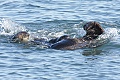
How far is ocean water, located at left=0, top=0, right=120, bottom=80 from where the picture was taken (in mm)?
11234

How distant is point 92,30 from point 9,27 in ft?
10.1

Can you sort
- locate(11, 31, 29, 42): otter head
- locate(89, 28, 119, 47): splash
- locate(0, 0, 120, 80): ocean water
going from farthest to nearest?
locate(11, 31, 29, 42): otter head
locate(89, 28, 119, 47): splash
locate(0, 0, 120, 80): ocean water

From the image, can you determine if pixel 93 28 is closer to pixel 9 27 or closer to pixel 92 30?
pixel 92 30

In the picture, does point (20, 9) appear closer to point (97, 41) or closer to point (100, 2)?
Result: point (100, 2)

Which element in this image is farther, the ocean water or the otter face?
the otter face

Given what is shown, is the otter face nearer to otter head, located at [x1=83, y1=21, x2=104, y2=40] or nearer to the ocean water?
otter head, located at [x1=83, y1=21, x2=104, y2=40]

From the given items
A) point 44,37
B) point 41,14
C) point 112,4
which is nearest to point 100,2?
point 112,4

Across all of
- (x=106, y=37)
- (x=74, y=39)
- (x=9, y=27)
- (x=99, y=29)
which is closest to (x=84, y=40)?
(x=74, y=39)

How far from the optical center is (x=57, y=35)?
1462 centimetres

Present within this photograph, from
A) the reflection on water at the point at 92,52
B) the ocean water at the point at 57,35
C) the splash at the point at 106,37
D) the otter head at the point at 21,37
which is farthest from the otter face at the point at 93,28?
the otter head at the point at 21,37

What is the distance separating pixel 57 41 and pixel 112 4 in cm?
551

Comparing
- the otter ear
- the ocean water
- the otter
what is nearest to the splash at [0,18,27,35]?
the ocean water

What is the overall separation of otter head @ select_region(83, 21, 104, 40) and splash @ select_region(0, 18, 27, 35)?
98.4 inches

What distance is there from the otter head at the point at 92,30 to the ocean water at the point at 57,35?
0.34m
